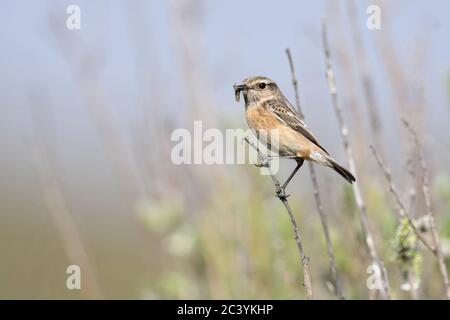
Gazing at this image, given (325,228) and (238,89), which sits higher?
(238,89)

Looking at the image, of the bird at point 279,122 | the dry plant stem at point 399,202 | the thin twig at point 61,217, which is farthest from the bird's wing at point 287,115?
the thin twig at point 61,217

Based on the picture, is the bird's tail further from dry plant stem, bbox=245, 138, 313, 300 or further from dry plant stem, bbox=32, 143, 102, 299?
dry plant stem, bbox=32, 143, 102, 299

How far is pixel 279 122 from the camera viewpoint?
16.0 feet

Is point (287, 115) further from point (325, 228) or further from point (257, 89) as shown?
point (325, 228)

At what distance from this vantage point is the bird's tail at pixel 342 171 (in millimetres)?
4234

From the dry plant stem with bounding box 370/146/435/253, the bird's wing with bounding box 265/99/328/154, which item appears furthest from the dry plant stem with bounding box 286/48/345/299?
the bird's wing with bounding box 265/99/328/154

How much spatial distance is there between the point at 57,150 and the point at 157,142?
80 cm

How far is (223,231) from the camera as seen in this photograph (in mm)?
5562

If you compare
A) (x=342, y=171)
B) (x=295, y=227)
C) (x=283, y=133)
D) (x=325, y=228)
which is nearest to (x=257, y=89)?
(x=283, y=133)

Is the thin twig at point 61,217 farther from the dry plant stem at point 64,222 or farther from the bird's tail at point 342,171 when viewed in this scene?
the bird's tail at point 342,171

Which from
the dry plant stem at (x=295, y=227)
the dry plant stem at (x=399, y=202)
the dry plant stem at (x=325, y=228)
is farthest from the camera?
the dry plant stem at (x=325, y=228)

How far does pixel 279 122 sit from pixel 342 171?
2.10 feet
